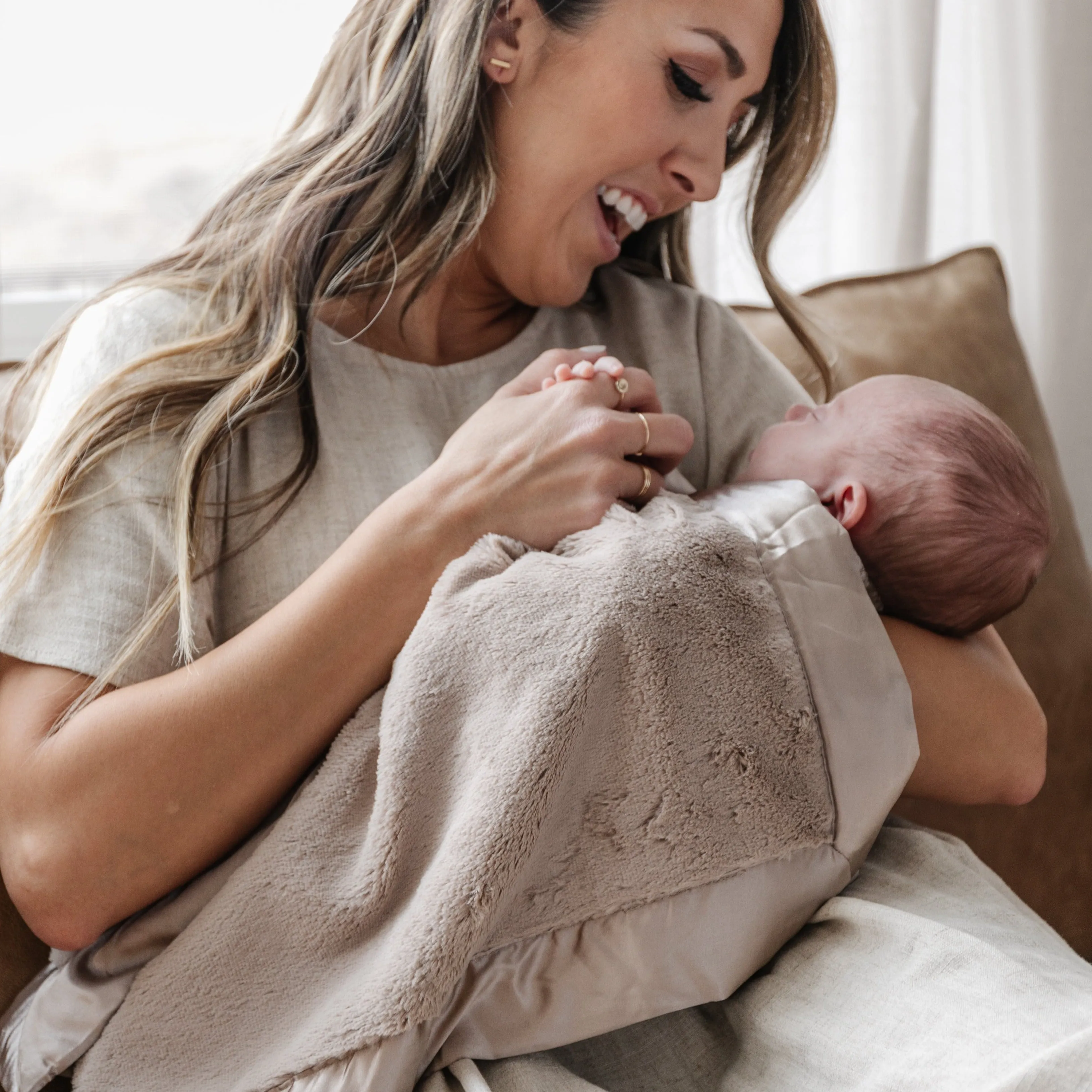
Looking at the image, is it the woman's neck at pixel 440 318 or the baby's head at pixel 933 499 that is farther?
the woman's neck at pixel 440 318

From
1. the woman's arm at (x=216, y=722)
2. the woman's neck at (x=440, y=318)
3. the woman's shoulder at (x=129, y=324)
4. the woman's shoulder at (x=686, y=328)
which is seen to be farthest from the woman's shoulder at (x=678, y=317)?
the woman's shoulder at (x=129, y=324)

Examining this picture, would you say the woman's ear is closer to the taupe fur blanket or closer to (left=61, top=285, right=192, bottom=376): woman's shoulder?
(left=61, top=285, right=192, bottom=376): woman's shoulder

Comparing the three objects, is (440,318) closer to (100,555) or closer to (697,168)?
(697,168)

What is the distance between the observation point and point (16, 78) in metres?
1.50

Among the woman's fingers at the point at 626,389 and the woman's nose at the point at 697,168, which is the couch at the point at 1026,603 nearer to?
the woman's nose at the point at 697,168

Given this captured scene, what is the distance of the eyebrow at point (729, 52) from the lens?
1102 mm

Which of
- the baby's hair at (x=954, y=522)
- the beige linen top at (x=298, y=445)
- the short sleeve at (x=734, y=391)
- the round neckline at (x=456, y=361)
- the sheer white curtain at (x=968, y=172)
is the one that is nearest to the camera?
the beige linen top at (x=298, y=445)

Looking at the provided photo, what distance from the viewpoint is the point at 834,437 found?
1.11 meters

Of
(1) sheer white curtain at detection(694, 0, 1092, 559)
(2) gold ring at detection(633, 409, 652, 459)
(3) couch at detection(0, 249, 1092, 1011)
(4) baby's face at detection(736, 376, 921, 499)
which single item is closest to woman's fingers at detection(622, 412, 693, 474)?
(2) gold ring at detection(633, 409, 652, 459)

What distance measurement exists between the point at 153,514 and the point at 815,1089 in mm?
713

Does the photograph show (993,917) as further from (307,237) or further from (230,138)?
(230,138)

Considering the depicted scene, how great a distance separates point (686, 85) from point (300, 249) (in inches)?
16.9

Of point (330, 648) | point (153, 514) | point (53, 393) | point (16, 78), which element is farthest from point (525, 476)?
point (16, 78)

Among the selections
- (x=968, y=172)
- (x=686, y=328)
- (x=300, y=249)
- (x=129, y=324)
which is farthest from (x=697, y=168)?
(x=968, y=172)
